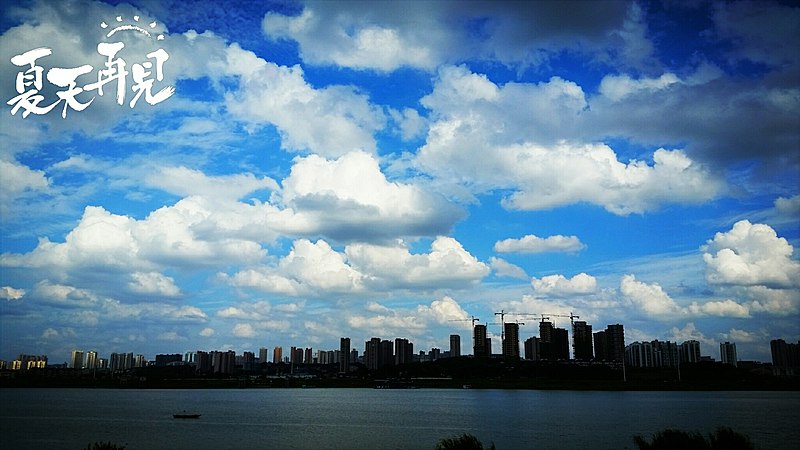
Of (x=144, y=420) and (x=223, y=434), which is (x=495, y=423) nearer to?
(x=223, y=434)

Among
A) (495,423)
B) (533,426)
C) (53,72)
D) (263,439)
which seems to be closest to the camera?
(53,72)

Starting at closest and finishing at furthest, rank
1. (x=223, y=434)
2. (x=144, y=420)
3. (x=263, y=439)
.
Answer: (x=263, y=439)
(x=223, y=434)
(x=144, y=420)

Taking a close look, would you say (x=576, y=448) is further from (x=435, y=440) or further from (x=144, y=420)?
(x=144, y=420)

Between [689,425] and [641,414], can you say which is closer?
[689,425]

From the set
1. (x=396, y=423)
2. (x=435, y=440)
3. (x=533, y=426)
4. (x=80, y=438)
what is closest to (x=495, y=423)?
(x=533, y=426)

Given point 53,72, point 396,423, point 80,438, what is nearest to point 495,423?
point 396,423

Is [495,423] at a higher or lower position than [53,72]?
lower

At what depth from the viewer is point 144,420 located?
13112cm

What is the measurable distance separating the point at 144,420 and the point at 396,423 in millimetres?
57178

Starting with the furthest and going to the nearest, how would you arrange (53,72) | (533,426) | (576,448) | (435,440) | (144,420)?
(144,420) → (533,426) → (435,440) → (576,448) → (53,72)

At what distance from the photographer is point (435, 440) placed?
87750 millimetres

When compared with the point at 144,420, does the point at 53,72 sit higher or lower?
higher

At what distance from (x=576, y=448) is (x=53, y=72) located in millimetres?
73578

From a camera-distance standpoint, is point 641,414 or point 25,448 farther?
point 641,414
